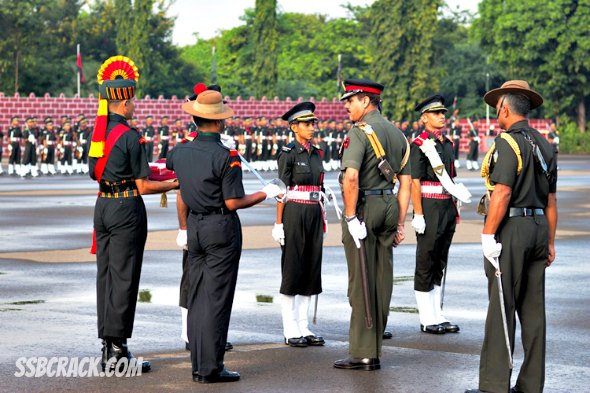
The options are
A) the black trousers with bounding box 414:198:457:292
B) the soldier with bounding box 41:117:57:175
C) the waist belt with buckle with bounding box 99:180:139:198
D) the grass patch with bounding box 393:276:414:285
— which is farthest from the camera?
the soldier with bounding box 41:117:57:175

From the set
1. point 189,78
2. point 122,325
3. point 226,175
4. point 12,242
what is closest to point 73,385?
point 122,325

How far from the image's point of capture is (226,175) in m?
8.76

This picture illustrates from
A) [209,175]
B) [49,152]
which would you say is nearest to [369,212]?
[209,175]

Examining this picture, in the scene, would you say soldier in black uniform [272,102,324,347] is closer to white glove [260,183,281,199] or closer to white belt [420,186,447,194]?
white belt [420,186,447,194]

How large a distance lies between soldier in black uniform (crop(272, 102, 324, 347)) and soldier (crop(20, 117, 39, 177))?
1117 inches

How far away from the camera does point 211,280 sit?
8.81m

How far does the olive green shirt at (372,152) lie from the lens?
937 cm

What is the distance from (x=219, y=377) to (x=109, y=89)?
2.28 m

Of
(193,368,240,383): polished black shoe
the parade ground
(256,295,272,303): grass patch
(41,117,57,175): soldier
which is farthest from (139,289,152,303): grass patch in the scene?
(41,117,57,175): soldier

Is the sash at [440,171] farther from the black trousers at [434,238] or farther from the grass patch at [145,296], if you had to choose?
the grass patch at [145,296]

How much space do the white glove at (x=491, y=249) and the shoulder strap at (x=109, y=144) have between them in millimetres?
2797

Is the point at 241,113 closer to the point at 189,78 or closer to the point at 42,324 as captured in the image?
the point at 189,78

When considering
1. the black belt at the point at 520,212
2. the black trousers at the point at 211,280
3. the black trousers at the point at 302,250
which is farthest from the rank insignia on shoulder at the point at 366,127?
the black belt at the point at 520,212

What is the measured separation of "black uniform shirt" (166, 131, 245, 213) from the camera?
28.7ft
